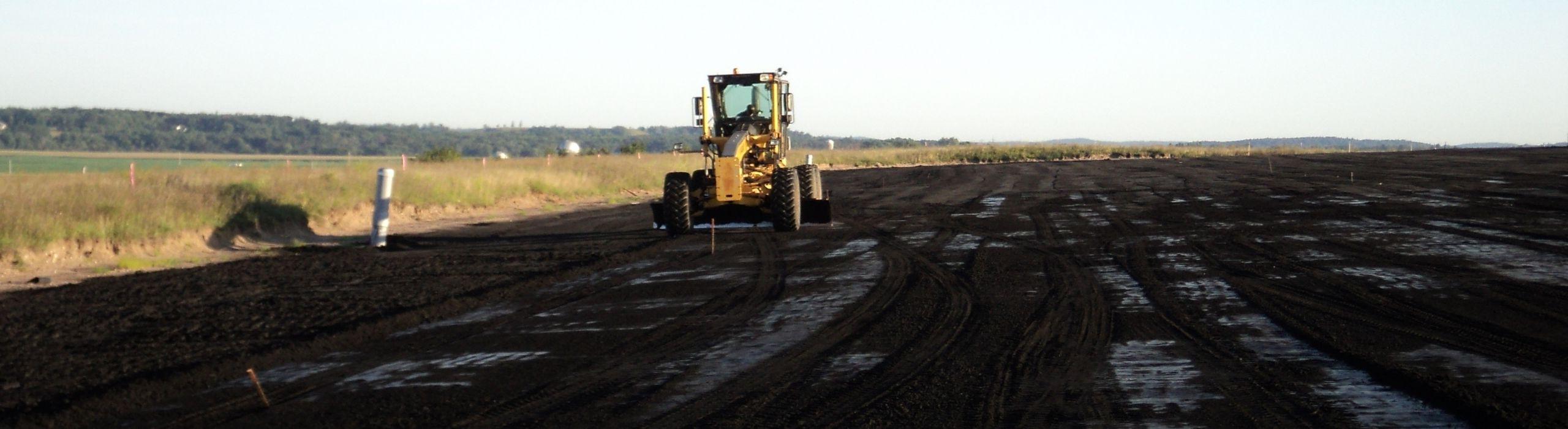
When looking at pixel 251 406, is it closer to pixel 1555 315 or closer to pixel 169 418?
pixel 169 418

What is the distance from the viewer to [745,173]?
20.0 m

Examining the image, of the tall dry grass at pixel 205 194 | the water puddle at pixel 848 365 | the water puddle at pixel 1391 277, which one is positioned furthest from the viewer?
the tall dry grass at pixel 205 194

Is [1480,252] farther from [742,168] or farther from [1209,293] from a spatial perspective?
[742,168]

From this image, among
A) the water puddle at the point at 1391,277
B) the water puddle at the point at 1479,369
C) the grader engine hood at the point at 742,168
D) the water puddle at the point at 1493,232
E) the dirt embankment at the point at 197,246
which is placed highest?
the grader engine hood at the point at 742,168

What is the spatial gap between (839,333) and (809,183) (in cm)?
1108

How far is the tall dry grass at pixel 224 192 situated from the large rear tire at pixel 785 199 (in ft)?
28.0

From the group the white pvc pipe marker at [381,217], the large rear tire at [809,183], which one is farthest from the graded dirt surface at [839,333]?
the large rear tire at [809,183]

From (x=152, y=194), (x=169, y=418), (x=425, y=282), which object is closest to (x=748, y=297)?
(x=425, y=282)

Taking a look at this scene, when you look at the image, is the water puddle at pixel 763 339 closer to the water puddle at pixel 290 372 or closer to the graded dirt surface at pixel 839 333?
the graded dirt surface at pixel 839 333

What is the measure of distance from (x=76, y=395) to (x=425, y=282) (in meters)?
5.86

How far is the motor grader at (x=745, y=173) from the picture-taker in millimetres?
19016

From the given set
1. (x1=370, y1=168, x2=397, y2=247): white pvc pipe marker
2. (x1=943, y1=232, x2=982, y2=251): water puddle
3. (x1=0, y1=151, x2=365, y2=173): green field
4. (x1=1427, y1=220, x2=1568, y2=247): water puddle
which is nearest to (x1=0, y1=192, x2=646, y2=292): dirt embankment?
(x1=370, y1=168, x2=397, y2=247): white pvc pipe marker

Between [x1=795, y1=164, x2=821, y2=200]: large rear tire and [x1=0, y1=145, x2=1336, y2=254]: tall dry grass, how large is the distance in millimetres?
8638

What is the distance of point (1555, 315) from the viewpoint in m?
9.48
